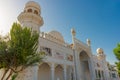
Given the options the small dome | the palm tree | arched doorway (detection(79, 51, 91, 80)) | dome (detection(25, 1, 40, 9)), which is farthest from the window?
the small dome

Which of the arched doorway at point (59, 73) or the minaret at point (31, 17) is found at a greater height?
the minaret at point (31, 17)

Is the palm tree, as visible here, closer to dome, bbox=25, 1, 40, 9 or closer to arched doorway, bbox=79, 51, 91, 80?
dome, bbox=25, 1, 40, 9

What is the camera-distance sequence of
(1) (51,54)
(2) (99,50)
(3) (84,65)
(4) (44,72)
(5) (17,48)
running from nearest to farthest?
(5) (17,48) → (1) (51,54) → (4) (44,72) → (3) (84,65) → (2) (99,50)

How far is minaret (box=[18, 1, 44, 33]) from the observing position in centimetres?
1909

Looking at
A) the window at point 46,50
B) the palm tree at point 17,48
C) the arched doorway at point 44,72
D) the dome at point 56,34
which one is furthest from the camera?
the dome at point 56,34

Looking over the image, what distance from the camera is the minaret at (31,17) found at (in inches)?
752

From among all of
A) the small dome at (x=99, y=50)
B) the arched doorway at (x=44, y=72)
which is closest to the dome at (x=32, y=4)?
the arched doorway at (x=44, y=72)

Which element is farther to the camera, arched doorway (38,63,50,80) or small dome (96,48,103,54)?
small dome (96,48,103,54)

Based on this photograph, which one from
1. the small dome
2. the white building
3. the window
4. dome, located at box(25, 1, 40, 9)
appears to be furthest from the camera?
the small dome

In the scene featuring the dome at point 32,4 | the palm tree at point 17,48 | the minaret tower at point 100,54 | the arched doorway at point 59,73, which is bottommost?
the arched doorway at point 59,73

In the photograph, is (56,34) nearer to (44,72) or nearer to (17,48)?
(44,72)

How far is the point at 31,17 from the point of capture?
19.3m

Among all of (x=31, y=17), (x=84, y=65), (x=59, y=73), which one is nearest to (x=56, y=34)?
(x=59, y=73)

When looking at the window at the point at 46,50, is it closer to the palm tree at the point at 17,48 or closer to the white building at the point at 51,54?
the white building at the point at 51,54
